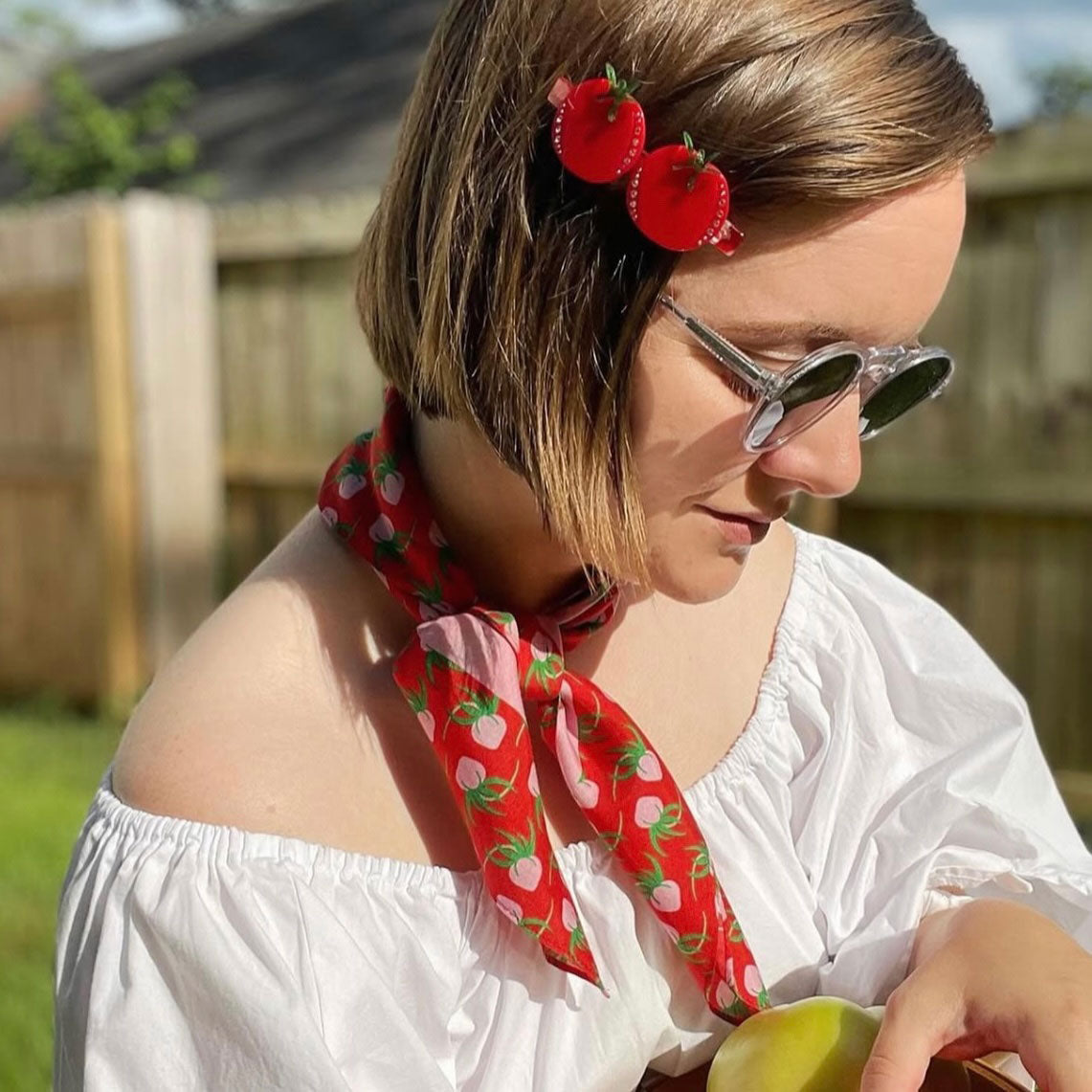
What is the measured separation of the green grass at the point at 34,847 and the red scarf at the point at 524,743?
1.84 metres

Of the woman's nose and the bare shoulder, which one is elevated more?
the woman's nose

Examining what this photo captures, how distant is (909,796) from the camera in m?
1.73

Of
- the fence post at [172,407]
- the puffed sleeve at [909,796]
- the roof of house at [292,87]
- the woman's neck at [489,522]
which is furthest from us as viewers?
the roof of house at [292,87]

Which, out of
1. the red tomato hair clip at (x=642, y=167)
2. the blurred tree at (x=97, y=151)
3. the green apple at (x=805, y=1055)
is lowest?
the green apple at (x=805, y=1055)

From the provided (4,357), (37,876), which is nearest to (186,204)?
(4,357)

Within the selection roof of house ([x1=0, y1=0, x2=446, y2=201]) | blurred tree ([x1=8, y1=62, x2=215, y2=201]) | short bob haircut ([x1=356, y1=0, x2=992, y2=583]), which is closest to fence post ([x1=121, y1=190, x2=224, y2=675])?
roof of house ([x1=0, y1=0, x2=446, y2=201])

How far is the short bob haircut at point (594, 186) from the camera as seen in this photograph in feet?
4.07

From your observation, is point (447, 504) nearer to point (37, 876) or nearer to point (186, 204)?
point (37, 876)

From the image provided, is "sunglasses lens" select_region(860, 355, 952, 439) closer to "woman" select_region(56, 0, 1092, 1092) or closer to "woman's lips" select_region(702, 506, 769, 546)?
"woman" select_region(56, 0, 1092, 1092)

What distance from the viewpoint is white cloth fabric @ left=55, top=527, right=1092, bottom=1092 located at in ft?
4.07

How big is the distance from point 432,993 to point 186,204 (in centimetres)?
509

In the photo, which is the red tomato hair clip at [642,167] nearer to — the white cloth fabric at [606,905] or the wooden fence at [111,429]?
the white cloth fabric at [606,905]

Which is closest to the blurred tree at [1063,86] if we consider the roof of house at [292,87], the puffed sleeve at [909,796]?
the roof of house at [292,87]

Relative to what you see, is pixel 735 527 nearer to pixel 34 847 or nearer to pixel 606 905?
pixel 606 905
